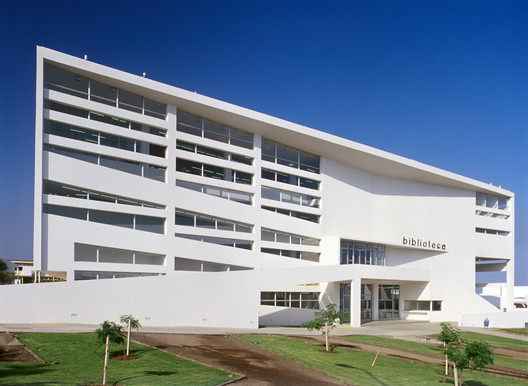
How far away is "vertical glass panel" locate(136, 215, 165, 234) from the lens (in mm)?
34406

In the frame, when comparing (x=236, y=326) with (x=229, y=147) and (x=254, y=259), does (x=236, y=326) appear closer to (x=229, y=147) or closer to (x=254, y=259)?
(x=254, y=259)

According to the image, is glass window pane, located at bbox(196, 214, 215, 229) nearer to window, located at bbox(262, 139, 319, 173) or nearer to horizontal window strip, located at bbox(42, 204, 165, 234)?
horizontal window strip, located at bbox(42, 204, 165, 234)

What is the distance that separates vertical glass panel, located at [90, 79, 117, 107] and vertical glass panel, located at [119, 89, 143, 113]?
52cm

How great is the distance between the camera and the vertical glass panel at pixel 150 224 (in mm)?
34406

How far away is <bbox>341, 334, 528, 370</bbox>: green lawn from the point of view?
25281 mm

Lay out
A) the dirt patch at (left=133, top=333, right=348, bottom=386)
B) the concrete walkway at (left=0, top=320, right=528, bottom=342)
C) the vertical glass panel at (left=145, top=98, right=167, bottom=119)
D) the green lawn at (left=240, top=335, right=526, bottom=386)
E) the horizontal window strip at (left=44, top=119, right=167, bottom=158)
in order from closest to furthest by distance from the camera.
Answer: the dirt patch at (left=133, top=333, right=348, bottom=386) → the green lawn at (left=240, top=335, right=526, bottom=386) → the concrete walkway at (left=0, top=320, right=528, bottom=342) → the horizontal window strip at (left=44, top=119, right=167, bottom=158) → the vertical glass panel at (left=145, top=98, right=167, bottom=119)

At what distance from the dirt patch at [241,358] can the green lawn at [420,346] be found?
8.37 metres

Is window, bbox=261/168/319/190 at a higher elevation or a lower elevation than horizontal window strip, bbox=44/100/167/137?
lower

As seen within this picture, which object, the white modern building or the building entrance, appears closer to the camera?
the white modern building

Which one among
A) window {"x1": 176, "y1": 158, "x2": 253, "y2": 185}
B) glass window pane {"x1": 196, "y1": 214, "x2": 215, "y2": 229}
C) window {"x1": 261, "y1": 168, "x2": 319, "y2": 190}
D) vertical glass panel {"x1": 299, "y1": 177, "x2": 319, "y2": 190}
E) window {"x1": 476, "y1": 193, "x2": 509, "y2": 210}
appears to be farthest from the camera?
window {"x1": 476, "y1": 193, "x2": 509, "y2": 210}

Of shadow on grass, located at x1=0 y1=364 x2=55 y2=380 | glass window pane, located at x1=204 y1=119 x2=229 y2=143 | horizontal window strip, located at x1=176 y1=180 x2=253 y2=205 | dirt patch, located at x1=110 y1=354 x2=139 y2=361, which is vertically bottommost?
dirt patch, located at x1=110 y1=354 x2=139 y2=361

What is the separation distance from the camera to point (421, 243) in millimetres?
50531

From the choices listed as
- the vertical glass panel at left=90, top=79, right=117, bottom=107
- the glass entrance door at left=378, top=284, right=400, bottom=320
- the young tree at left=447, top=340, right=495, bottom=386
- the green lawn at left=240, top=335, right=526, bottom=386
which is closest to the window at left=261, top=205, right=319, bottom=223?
the glass entrance door at left=378, top=284, right=400, bottom=320

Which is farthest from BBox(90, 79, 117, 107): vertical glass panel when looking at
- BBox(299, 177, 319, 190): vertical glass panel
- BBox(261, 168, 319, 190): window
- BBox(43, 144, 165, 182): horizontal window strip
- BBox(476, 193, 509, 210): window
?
BBox(476, 193, 509, 210): window
